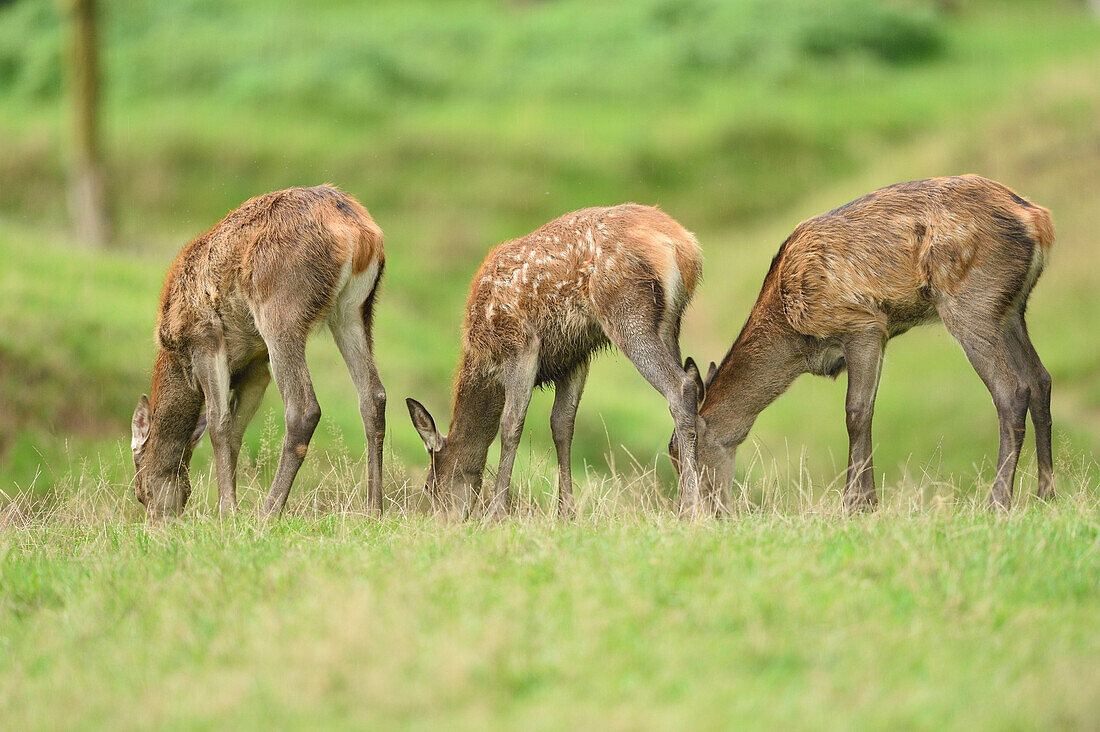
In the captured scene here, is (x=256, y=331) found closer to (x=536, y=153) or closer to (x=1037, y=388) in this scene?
(x=1037, y=388)

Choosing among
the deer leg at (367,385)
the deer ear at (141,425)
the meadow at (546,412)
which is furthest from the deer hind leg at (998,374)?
the deer ear at (141,425)

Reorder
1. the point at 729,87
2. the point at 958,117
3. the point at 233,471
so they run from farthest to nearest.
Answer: the point at 729,87 → the point at 958,117 → the point at 233,471

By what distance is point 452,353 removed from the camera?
17578 millimetres

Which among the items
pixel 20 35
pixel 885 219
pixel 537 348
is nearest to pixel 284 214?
pixel 537 348

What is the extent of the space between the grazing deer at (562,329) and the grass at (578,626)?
1441mm

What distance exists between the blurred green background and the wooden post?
2.15 feet

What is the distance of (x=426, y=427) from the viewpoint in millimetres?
8273

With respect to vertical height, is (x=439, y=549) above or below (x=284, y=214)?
below

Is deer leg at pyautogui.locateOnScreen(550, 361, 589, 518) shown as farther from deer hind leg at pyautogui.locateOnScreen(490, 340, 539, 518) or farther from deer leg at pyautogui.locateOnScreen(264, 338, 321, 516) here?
deer leg at pyautogui.locateOnScreen(264, 338, 321, 516)

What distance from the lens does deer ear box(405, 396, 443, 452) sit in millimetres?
8203

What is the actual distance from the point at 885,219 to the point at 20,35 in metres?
29.0

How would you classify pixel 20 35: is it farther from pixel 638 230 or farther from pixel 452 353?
pixel 638 230

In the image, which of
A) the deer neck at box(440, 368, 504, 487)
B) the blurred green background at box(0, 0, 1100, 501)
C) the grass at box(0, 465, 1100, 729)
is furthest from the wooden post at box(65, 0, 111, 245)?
the grass at box(0, 465, 1100, 729)

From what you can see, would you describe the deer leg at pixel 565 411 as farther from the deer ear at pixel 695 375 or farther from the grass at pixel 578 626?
the grass at pixel 578 626
